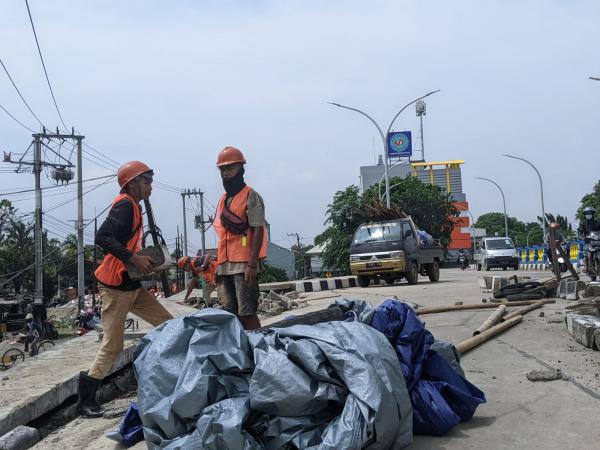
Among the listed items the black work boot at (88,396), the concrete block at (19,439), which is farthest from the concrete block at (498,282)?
the concrete block at (19,439)

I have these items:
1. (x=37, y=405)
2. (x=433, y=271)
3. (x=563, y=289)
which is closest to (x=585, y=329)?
(x=563, y=289)

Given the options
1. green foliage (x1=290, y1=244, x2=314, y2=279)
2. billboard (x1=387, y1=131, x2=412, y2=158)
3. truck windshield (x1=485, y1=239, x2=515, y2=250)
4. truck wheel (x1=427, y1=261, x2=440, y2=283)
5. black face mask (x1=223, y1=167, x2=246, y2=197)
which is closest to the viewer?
black face mask (x1=223, y1=167, x2=246, y2=197)

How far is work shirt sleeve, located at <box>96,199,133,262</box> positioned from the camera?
4512 mm

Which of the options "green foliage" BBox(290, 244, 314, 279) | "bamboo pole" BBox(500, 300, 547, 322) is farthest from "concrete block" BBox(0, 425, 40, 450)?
"green foliage" BBox(290, 244, 314, 279)

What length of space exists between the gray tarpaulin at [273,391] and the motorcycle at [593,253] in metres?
11.2

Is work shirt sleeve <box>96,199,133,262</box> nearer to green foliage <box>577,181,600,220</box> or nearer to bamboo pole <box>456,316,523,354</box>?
bamboo pole <box>456,316,523,354</box>

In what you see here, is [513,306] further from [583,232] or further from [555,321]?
[583,232]

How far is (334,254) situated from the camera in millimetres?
38312

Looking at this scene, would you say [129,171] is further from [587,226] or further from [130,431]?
[587,226]

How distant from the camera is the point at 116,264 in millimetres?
4609

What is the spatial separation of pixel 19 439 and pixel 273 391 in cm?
219

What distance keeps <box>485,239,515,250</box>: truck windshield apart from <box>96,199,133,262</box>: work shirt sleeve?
1219 inches

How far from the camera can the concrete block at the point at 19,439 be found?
4.11 m

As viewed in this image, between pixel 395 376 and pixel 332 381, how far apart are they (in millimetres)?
385
